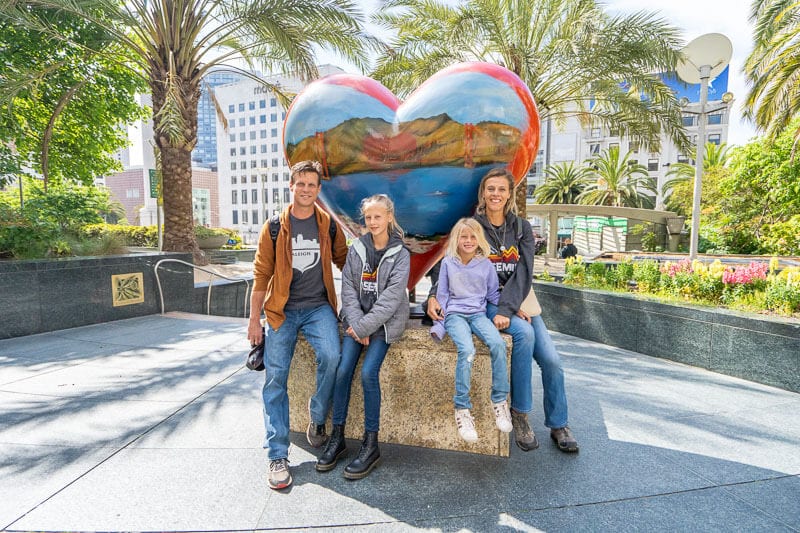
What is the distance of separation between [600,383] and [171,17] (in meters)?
9.92

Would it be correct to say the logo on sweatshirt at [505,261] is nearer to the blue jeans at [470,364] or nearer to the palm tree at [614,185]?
the blue jeans at [470,364]

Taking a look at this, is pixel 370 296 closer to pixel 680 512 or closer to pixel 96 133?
pixel 680 512

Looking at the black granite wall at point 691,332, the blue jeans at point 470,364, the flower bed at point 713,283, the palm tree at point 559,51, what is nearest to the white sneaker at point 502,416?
the blue jeans at point 470,364

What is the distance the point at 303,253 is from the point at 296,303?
0.31 metres

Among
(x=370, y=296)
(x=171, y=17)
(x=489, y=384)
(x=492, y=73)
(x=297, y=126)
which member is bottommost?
(x=489, y=384)

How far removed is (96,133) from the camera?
13.1 metres

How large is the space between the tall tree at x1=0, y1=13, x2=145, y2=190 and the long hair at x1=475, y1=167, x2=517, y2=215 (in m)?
8.86

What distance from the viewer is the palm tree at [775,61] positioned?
32.5ft

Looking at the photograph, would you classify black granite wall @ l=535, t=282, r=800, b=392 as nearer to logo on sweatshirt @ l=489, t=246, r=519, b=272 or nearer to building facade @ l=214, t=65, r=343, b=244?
logo on sweatshirt @ l=489, t=246, r=519, b=272

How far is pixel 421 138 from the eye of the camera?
9.95ft

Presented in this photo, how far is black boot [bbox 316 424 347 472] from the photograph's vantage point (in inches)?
105

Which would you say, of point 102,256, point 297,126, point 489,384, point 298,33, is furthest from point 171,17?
point 489,384

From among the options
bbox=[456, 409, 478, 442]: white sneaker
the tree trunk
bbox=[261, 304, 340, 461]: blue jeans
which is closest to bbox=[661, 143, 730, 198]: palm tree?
the tree trunk

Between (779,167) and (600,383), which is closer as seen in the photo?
(600,383)
